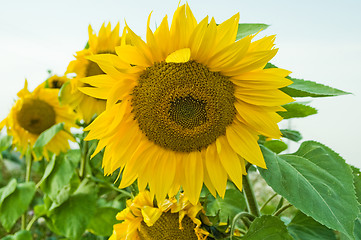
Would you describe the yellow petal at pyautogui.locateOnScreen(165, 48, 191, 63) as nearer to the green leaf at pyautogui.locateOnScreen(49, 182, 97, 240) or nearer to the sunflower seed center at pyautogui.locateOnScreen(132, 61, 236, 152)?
the sunflower seed center at pyautogui.locateOnScreen(132, 61, 236, 152)

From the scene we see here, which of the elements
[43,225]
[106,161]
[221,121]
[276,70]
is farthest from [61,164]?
[43,225]

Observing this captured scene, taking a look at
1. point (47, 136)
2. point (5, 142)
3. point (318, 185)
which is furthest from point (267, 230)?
point (5, 142)

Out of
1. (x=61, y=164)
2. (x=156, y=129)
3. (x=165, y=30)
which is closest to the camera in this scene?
(x=165, y=30)

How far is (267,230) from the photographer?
0.79m

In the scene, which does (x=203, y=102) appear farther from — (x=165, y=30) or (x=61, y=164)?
(x=61, y=164)

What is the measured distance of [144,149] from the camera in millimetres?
814

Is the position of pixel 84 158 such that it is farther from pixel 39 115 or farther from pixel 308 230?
pixel 308 230

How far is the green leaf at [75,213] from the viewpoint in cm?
131

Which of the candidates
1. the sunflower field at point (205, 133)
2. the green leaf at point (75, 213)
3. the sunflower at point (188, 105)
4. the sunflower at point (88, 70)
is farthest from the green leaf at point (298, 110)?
the green leaf at point (75, 213)

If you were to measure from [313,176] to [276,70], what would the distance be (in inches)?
8.0

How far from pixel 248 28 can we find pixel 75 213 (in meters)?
0.79

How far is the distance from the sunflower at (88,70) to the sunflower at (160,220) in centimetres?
52

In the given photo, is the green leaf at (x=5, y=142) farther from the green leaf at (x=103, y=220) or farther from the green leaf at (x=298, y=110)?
the green leaf at (x=298, y=110)

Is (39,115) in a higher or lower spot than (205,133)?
lower
